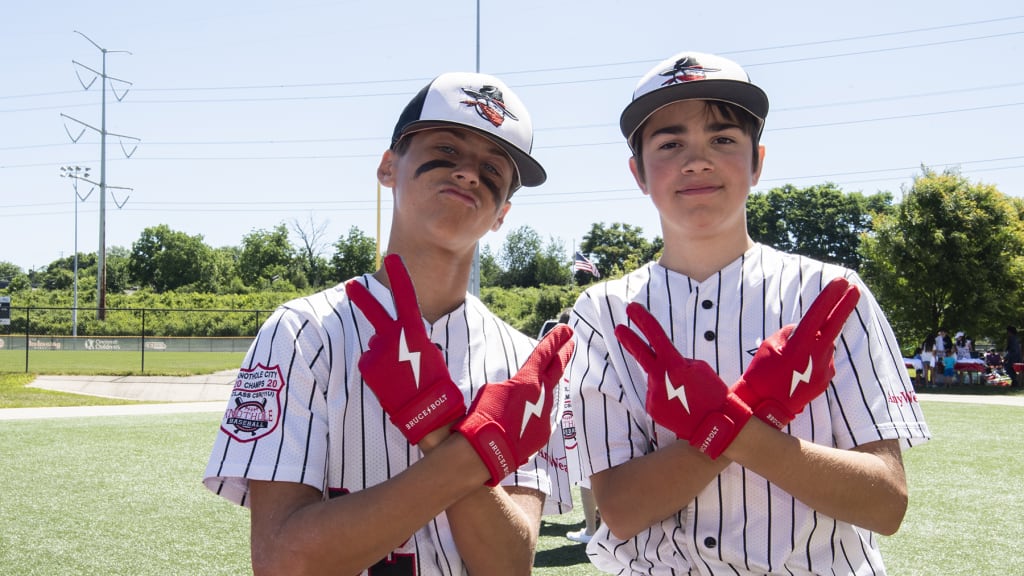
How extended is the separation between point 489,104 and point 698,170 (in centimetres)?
55

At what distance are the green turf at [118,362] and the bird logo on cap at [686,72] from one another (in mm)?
23222

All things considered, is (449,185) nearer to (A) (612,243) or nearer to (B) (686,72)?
(B) (686,72)

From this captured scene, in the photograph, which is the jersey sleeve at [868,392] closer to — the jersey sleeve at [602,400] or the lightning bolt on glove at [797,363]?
the lightning bolt on glove at [797,363]

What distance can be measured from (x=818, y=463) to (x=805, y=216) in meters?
73.4

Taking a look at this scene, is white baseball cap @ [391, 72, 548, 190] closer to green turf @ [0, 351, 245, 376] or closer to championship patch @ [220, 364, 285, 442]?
championship patch @ [220, 364, 285, 442]

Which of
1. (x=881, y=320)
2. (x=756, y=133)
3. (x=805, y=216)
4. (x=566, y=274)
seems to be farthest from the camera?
(x=566, y=274)

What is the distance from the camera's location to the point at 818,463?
171cm

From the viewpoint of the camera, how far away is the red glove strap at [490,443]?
1.58 m

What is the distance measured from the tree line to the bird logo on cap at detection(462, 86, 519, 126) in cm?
2434

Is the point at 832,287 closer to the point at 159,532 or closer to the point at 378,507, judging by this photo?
the point at 378,507

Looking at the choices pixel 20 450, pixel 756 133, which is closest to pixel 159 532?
pixel 20 450

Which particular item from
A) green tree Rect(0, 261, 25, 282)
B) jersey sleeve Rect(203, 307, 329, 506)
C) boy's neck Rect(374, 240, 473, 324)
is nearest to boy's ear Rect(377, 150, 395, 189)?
boy's neck Rect(374, 240, 473, 324)

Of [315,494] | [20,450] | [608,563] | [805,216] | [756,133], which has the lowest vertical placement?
[20,450]

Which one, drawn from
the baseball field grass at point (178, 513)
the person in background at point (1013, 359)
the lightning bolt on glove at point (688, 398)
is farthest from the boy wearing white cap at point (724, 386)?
the person in background at point (1013, 359)
